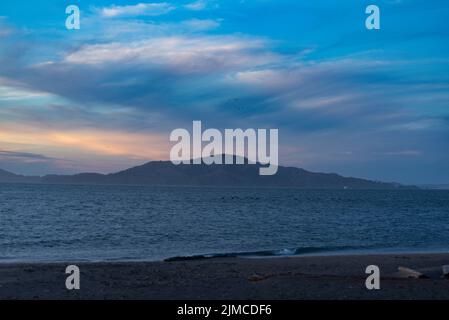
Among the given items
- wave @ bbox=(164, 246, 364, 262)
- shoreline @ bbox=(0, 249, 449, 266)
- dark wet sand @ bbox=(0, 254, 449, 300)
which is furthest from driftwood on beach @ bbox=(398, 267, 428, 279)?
wave @ bbox=(164, 246, 364, 262)

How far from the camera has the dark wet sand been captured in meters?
14.0

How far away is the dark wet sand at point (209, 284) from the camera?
14.0m

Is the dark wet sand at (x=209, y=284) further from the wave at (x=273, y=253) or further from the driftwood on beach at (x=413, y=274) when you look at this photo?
the wave at (x=273, y=253)

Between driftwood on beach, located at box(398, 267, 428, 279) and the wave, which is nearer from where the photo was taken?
driftwood on beach, located at box(398, 267, 428, 279)

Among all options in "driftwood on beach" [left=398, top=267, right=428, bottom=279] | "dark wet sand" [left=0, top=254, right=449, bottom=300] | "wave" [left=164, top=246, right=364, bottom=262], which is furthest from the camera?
"wave" [left=164, top=246, right=364, bottom=262]

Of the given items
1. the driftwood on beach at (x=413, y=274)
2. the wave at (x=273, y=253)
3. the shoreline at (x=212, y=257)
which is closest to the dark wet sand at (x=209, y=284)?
the driftwood on beach at (x=413, y=274)

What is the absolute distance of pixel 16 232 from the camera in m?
44.0

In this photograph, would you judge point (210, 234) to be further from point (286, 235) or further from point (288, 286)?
point (288, 286)

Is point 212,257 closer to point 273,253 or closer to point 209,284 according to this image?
point 273,253

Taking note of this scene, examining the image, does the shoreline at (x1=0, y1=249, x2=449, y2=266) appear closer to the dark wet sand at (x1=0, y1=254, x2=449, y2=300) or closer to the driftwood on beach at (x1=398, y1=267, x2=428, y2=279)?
the dark wet sand at (x1=0, y1=254, x2=449, y2=300)

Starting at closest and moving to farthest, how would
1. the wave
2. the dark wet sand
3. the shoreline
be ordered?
the dark wet sand → the shoreline → the wave

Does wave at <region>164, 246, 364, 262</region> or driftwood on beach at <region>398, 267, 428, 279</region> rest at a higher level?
driftwood on beach at <region>398, 267, 428, 279</region>

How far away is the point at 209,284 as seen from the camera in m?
16.2
